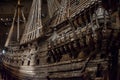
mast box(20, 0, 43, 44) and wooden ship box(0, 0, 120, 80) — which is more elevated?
mast box(20, 0, 43, 44)

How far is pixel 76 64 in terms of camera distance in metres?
5.57

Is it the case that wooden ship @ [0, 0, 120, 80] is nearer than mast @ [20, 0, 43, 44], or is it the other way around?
wooden ship @ [0, 0, 120, 80]

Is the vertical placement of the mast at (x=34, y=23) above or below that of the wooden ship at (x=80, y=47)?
above

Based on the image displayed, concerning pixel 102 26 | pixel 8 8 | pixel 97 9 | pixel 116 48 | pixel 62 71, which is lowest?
pixel 62 71

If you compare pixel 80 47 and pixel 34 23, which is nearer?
pixel 80 47

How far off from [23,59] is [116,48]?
4699mm

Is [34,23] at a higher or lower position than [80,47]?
higher

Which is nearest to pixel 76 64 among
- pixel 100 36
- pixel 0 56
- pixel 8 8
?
pixel 100 36

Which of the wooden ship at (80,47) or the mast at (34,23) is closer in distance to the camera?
the wooden ship at (80,47)

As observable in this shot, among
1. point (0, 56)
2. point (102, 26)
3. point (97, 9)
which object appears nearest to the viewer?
point (102, 26)

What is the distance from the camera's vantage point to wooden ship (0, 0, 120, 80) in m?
4.65

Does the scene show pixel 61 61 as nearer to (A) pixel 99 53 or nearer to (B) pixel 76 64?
(B) pixel 76 64

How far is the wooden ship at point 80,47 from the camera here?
4.65 m

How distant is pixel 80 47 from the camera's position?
5512mm
